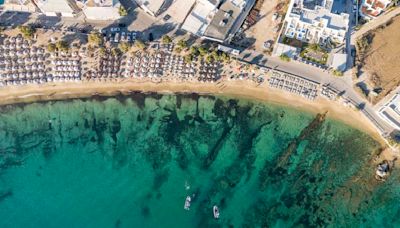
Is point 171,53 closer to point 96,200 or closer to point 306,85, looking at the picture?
point 306,85

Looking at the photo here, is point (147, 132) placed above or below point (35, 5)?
below

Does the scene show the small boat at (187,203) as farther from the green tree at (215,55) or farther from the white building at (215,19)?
the white building at (215,19)

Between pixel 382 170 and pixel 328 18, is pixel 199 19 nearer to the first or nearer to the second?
pixel 328 18

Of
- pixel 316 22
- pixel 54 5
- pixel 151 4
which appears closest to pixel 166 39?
pixel 151 4

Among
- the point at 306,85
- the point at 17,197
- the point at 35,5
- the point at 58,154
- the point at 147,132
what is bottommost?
the point at 17,197

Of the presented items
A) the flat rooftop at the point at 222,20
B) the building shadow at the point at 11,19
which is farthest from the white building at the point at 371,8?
the building shadow at the point at 11,19

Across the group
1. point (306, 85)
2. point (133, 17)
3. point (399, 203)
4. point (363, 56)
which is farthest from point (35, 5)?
point (399, 203)

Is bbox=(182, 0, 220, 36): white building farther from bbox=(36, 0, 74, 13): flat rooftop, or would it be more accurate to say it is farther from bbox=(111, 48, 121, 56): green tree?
bbox=(36, 0, 74, 13): flat rooftop
